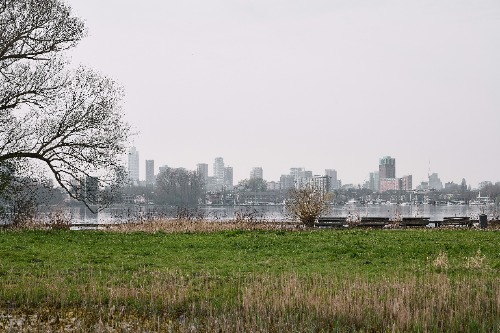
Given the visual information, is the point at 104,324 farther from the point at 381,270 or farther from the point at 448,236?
the point at 448,236

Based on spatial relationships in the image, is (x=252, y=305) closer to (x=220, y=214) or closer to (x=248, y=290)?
(x=248, y=290)

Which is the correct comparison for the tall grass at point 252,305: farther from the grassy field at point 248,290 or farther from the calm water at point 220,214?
the calm water at point 220,214

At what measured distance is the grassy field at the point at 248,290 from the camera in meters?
10.4

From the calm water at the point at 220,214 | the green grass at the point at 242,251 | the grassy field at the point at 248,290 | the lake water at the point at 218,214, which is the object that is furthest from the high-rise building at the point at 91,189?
the grassy field at the point at 248,290

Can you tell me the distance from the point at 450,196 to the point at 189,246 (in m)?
143

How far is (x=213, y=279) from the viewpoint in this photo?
1420 centimetres

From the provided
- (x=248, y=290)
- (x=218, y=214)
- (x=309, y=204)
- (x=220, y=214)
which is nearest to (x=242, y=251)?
(x=248, y=290)

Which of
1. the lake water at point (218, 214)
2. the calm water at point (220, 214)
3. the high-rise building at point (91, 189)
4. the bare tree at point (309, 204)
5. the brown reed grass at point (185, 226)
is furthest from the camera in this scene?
the calm water at point (220, 214)

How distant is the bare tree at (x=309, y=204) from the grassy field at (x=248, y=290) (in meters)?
14.4

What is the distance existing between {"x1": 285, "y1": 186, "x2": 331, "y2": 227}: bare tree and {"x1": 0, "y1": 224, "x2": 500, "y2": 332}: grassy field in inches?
566

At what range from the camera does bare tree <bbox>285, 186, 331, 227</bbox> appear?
3509 centimetres

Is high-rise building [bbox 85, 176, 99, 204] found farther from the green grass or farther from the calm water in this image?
the calm water

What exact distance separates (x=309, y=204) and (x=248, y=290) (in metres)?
23.6

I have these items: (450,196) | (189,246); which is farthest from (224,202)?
(189,246)
